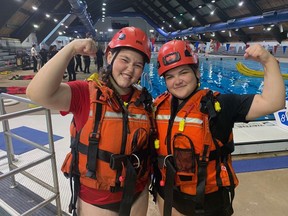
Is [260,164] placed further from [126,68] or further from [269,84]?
[126,68]

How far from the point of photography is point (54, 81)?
1031 mm

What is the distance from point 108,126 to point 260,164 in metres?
2.62

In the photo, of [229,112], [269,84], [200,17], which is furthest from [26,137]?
[200,17]

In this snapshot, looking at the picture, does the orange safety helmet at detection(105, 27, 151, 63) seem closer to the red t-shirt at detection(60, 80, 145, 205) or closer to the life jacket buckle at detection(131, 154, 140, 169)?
the red t-shirt at detection(60, 80, 145, 205)

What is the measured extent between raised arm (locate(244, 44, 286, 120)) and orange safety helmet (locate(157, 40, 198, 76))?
317 millimetres

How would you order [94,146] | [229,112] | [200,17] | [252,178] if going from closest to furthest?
1. [94,146]
2. [229,112]
3. [252,178]
4. [200,17]

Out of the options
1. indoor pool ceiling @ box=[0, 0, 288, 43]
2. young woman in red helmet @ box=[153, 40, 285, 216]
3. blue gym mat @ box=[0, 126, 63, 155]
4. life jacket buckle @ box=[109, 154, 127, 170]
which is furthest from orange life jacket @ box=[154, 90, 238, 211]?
indoor pool ceiling @ box=[0, 0, 288, 43]

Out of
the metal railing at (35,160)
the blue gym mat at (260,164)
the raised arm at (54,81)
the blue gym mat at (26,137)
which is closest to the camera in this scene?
the raised arm at (54,81)

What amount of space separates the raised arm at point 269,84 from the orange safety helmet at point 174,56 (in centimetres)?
32

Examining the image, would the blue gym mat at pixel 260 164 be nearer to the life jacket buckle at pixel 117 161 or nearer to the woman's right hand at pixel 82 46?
the life jacket buckle at pixel 117 161

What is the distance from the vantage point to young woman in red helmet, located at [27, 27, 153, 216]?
3.73ft

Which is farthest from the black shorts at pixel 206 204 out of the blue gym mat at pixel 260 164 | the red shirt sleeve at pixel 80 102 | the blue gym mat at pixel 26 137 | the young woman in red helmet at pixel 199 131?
the blue gym mat at pixel 26 137

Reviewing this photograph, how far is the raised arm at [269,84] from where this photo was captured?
1160mm

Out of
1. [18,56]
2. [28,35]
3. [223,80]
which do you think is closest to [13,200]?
[223,80]
